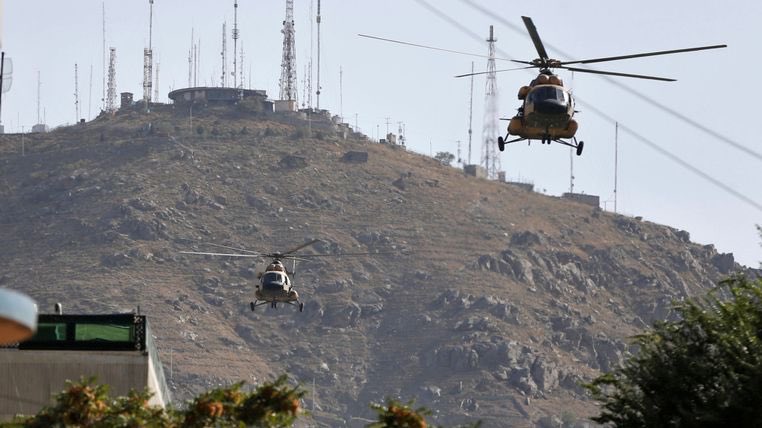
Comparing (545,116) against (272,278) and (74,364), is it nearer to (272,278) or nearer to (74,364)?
(74,364)

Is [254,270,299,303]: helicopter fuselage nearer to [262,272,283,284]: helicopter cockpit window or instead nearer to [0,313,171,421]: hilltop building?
[262,272,283,284]: helicopter cockpit window

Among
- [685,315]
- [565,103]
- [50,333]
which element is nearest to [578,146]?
[565,103]

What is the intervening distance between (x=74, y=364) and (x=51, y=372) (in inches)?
18.9

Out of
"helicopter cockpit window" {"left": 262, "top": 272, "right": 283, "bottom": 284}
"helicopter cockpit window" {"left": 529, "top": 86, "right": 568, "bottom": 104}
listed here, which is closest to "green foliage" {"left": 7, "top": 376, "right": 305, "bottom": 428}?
"helicopter cockpit window" {"left": 529, "top": 86, "right": 568, "bottom": 104}

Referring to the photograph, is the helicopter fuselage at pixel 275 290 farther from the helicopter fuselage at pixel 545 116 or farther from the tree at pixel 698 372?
the tree at pixel 698 372

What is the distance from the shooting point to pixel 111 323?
45312 mm

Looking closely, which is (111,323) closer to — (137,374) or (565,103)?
(137,374)

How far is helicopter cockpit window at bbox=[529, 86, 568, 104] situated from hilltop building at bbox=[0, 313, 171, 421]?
1225cm

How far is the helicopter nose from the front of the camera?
5281 centimetres

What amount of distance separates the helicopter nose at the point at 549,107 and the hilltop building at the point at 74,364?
12.0 metres

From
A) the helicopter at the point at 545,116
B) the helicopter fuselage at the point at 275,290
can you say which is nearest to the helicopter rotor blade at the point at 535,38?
the helicopter at the point at 545,116

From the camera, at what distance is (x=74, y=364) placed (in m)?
44.9

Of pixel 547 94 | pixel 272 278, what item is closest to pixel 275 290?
pixel 272 278

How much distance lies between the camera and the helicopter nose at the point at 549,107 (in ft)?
173
